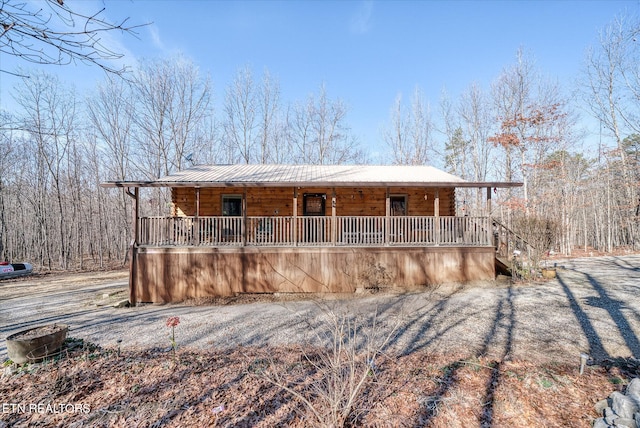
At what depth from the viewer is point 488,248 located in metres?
9.59

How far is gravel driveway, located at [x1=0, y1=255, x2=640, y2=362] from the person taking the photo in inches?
203

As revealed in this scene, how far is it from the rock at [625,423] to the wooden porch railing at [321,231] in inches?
267

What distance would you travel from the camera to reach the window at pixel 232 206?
1167cm

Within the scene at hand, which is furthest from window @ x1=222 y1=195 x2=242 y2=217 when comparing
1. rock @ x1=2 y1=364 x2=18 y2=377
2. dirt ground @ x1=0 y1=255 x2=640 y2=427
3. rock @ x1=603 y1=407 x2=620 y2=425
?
rock @ x1=603 y1=407 x2=620 y2=425

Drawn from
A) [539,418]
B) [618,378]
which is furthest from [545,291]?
[539,418]

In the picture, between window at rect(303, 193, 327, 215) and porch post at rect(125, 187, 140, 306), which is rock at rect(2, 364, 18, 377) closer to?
porch post at rect(125, 187, 140, 306)

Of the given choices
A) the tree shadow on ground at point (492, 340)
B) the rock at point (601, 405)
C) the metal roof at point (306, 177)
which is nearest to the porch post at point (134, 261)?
the metal roof at point (306, 177)

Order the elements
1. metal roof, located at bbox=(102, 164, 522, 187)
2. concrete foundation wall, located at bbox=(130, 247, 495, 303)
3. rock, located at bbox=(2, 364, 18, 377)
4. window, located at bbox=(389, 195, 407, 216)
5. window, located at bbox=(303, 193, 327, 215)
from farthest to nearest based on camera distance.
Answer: window, located at bbox=(389, 195, 407, 216)
window, located at bbox=(303, 193, 327, 215)
metal roof, located at bbox=(102, 164, 522, 187)
concrete foundation wall, located at bbox=(130, 247, 495, 303)
rock, located at bbox=(2, 364, 18, 377)

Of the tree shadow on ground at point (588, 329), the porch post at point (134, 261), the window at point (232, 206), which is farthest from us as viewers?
the window at point (232, 206)

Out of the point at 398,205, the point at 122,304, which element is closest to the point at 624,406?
the point at 398,205

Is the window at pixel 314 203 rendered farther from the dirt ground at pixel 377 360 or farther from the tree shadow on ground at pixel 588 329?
the tree shadow on ground at pixel 588 329

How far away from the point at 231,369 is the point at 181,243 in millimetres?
6208

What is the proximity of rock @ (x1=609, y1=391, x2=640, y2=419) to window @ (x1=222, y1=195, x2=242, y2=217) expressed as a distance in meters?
11.1

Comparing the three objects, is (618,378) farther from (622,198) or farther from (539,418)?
(622,198)
